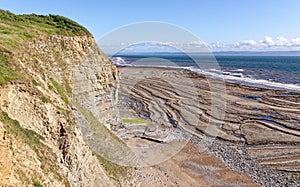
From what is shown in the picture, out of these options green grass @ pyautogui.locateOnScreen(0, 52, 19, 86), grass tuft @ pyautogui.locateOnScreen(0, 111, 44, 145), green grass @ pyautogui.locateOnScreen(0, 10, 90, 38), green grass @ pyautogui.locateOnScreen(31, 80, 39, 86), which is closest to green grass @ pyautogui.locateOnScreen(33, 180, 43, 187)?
grass tuft @ pyautogui.locateOnScreen(0, 111, 44, 145)

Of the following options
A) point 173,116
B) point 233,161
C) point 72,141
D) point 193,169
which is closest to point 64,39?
point 72,141

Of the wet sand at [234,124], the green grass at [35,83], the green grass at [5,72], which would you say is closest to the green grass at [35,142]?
the green grass at [5,72]

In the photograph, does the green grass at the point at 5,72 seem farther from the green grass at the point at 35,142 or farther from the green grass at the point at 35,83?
the green grass at the point at 35,142

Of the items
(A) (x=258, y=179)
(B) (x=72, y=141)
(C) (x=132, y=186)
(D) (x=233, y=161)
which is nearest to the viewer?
(B) (x=72, y=141)

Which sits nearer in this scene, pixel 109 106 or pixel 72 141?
pixel 72 141

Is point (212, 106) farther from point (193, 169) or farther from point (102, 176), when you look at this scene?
point (102, 176)
